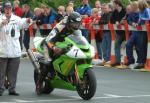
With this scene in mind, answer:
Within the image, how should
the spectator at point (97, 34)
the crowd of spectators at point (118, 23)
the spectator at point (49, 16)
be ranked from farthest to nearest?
the spectator at point (49, 16)
the spectator at point (97, 34)
the crowd of spectators at point (118, 23)

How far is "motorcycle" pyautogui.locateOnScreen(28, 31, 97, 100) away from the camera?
12664 millimetres

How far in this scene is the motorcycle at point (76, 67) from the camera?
12664mm

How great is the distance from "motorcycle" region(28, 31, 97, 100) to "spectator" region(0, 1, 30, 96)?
811 millimetres

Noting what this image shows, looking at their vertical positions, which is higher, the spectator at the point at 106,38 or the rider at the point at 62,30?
the rider at the point at 62,30

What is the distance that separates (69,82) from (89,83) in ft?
2.00

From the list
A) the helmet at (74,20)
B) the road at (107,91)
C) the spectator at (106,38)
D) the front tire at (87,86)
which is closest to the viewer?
the front tire at (87,86)

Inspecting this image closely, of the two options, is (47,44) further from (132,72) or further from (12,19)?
(132,72)

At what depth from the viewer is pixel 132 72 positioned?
1886 centimetres

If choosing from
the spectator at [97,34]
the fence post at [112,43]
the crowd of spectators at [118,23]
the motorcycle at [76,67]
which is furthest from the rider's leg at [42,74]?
the spectator at [97,34]

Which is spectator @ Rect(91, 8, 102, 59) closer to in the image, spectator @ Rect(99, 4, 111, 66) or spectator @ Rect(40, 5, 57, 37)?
spectator @ Rect(99, 4, 111, 66)

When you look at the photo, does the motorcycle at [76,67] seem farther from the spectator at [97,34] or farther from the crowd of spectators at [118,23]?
the spectator at [97,34]

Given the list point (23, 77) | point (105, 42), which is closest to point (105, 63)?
point (105, 42)

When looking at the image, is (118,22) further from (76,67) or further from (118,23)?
(76,67)

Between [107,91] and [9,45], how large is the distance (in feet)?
8.09
